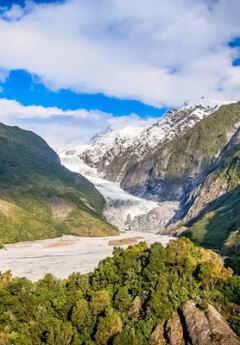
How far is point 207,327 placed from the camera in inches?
1082

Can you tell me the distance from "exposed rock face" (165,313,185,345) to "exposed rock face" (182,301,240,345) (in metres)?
0.86

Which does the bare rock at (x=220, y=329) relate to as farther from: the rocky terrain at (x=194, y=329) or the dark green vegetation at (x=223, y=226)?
the dark green vegetation at (x=223, y=226)

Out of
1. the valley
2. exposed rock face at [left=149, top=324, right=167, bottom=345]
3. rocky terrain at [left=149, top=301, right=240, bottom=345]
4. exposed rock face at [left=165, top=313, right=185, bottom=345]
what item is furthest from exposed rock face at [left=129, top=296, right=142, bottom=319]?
the valley

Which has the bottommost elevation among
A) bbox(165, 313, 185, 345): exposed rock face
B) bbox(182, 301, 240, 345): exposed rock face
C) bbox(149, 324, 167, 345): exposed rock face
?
bbox(149, 324, 167, 345): exposed rock face

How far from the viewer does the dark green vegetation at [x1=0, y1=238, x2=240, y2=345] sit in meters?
30.2

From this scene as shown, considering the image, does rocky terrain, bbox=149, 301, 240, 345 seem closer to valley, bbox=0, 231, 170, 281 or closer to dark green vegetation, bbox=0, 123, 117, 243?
valley, bbox=0, 231, 170, 281

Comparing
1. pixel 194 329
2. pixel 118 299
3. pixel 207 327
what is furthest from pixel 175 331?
pixel 118 299

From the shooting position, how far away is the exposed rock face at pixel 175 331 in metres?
28.0

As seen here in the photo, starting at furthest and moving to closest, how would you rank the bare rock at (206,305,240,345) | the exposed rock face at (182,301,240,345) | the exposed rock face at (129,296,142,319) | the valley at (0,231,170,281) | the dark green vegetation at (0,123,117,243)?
the dark green vegetation at (0,123,117,243), the valley at (0,231,170,281), the exposed rock face at (129,296,142,319), the exposed rock face at (182,301,240,345), the bare rock at (206,305,240,345)

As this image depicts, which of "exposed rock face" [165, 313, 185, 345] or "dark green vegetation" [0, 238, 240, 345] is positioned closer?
"exposed rock face" [165, 313, 185, 345]

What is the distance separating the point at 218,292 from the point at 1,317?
858 inches

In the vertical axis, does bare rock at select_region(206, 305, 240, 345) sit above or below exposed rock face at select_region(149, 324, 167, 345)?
above

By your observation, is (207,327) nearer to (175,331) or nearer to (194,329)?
(194,329)

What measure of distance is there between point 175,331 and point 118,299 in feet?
26.3
